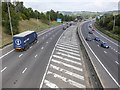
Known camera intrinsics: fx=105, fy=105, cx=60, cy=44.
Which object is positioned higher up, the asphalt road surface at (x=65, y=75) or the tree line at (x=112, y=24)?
the tree line at (x=112, y=24)

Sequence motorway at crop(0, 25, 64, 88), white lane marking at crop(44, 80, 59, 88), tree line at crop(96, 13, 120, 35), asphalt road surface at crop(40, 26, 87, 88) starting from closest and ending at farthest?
white lane marking at crop(44, 80, 59, 88)
asphalt road surface at crop(40, 26, 87, 88)
motorway at crop(0, 25, 64, 88)
tree line at crop(96, 13, 120, 35)

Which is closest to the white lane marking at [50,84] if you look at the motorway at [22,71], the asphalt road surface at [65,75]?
the asphalt road surface at [65,75]

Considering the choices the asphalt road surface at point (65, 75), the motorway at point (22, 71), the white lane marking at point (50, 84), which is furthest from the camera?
the motorway at point (22, 71)

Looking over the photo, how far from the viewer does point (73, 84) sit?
11.5 meters

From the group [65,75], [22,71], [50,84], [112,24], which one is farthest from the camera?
[112,24]

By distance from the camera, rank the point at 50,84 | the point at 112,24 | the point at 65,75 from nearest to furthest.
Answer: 1. the point at 50,84
2. the point at 65,75
3. the point at 112,24

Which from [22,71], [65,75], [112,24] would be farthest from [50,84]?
[112,24]

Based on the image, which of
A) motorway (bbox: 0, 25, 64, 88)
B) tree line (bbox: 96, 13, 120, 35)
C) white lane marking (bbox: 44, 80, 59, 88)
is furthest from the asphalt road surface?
tree line (bbox: 96, 13, 120, 35)

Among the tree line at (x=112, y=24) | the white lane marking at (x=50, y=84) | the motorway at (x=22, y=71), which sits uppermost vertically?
the tree line at (x=112, y=24)

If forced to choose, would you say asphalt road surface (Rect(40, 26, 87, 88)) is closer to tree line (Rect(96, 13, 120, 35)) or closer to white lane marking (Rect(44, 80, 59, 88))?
white lane marking (Rect(44, 80, 59, 88))

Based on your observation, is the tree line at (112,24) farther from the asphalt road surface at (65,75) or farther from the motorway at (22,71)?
the motorway at (22,71)

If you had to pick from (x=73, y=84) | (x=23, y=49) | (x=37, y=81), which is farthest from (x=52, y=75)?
(x=23, y=49)

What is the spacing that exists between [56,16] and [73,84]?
11024 centimetres

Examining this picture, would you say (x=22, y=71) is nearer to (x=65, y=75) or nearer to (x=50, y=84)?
(x=50, y=84)
